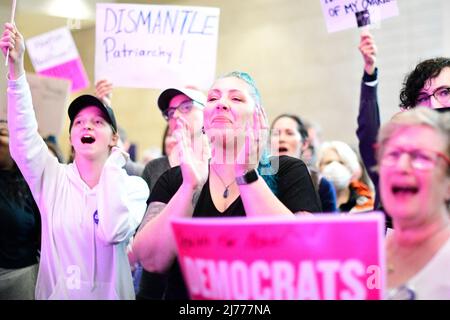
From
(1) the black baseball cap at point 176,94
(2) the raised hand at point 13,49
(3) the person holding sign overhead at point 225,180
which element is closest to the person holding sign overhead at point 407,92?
(3) the person holding sign overhead at point 225,180

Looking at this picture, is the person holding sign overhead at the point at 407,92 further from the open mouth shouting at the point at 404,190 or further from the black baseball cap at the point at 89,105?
the black baseball cap at the point at 89,105

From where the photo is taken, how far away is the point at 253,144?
1.49 m

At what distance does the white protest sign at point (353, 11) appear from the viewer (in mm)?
2174

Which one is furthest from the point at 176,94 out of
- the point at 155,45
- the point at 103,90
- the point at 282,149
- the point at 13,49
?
the point at 13,49

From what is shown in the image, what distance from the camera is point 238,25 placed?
623 cm

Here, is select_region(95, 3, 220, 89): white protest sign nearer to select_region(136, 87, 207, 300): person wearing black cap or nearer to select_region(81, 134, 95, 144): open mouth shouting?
select_region(136, 87, 207, 300): person wearing black cap

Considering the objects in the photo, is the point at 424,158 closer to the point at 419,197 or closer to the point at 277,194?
the point at 419,197

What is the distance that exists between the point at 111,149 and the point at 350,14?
98 cm

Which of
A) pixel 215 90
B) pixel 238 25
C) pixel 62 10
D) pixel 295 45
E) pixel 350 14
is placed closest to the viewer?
pixel 215 90

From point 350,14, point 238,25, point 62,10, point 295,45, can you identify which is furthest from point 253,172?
point 62,10

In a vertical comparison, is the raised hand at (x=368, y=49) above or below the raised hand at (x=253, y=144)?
above

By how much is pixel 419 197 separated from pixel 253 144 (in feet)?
1.56

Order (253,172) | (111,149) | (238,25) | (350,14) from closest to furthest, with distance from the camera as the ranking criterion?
(253,172), (111,149), (350,14), (238,25)

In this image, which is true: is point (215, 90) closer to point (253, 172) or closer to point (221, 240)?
point (253, 172)
